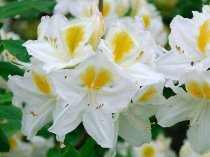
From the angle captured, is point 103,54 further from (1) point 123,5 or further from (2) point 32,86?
(1) point 123,5

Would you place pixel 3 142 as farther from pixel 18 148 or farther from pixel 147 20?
pixel 147 20

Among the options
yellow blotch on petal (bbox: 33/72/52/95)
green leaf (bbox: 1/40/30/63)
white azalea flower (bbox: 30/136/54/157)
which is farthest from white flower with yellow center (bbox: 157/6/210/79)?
white azalea flower (bbox: 30/136/54/157)

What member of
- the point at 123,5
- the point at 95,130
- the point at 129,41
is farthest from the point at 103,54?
the point at 123,5

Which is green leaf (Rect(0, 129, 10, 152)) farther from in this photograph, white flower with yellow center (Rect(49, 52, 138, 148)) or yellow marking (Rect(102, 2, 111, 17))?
yellow marking (Rect(102, 2, 111, 17))

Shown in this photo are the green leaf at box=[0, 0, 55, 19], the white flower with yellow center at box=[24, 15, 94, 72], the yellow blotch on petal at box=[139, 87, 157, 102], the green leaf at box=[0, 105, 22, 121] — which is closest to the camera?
the white flower with yellow center at box=[24, 15, 94, 72]

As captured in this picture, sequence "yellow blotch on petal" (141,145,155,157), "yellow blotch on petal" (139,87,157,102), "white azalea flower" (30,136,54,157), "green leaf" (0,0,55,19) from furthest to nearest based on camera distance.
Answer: "white azalea flower" (30,136,54,157) < "yellow blotch on petal" (141,145,155,157) < "green leaf" (0,0,55,19) < "yellow blotch on petal" (139,87,157,102)

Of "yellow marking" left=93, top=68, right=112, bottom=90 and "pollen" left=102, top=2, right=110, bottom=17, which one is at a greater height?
"yellow marking" left=93, top=68, right=112, bottom=90

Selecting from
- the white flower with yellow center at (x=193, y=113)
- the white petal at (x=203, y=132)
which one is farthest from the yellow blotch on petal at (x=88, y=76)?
the white petal at (x=203, y=132)
